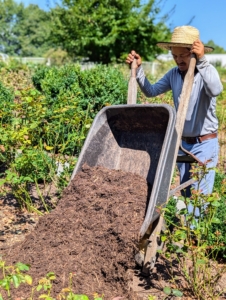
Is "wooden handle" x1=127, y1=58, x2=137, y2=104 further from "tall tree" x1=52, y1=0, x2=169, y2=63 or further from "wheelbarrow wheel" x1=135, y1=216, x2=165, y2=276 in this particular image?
"tall tree" x1=52, y1=0, x2=169, y2=63

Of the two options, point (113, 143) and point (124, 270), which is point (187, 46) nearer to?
point (113, 143)

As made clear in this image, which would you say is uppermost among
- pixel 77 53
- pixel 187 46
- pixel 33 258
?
pixel 77 53

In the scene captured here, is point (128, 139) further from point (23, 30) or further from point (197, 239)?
point (23, 30)

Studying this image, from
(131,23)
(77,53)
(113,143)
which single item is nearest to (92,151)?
(113,143)

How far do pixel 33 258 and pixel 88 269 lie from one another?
388mm

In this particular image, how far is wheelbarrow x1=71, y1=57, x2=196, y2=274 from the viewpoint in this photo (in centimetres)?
292

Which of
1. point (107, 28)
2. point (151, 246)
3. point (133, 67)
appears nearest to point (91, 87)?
point (133, 67)

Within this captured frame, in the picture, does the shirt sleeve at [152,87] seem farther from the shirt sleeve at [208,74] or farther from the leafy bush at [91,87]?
the leafy bush at [91,87]

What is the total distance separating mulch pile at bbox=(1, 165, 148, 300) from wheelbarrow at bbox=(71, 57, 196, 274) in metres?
0.18

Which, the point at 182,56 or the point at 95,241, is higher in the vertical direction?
the point at 182,56

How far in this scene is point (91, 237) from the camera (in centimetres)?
273

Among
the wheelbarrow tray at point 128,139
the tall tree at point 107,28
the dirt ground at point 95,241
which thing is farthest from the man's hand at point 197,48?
the tall tree at point 107,28

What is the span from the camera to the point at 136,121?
3396 mm

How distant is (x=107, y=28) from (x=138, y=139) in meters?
16.1
